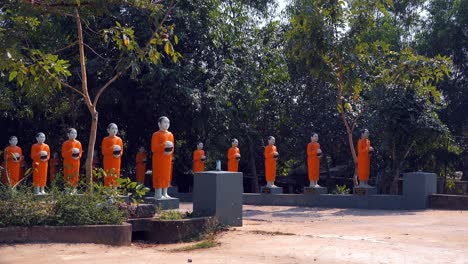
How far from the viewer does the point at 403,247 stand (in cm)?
1054

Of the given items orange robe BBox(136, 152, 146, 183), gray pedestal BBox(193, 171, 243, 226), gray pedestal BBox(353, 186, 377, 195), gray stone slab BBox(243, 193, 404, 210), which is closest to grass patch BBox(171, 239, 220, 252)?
gray pedestal BBox(193, 171, 243, 226)

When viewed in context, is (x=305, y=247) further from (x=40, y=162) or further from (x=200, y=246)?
(x=40, y=162)

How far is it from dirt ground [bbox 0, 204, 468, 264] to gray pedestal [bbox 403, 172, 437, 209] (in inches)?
121

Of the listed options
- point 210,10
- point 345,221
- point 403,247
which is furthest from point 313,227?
point 210,10

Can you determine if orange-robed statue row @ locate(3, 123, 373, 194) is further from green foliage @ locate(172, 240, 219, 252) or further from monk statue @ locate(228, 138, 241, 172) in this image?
green foliage @ locate(172, 240, 219, 252)

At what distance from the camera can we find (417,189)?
17.8 m

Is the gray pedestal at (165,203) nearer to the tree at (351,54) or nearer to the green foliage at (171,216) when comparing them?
the green foliage at (171,216)

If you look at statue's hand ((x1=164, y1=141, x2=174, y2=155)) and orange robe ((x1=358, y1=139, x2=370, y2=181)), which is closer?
statue's hand ((x1=164, y1=141, x2=174, y2=155))

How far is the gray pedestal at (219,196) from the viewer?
1251cm

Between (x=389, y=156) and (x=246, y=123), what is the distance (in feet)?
22.7

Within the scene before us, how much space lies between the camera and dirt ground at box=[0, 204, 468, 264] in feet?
30.9

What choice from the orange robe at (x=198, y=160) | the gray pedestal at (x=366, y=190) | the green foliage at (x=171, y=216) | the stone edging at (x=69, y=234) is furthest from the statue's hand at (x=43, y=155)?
the stone edging at (x=69, y=234)

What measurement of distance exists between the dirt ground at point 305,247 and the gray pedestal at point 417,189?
10.1ft

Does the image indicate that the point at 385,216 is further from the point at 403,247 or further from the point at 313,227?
the point at 403,247
